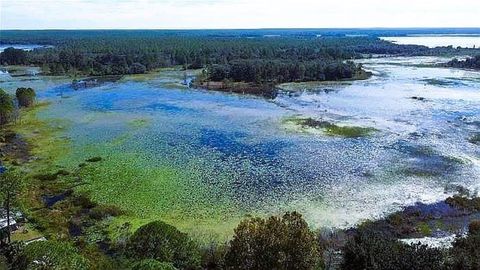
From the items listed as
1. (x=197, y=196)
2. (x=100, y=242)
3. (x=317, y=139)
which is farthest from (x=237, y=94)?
(x=100, y=242)

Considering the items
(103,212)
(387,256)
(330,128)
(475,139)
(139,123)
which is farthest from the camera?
(139,123)

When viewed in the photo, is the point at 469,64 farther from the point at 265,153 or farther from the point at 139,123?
the point at 139,123

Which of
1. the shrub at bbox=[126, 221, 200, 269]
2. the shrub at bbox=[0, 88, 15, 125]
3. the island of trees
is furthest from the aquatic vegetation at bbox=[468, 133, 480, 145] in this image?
the island of trees

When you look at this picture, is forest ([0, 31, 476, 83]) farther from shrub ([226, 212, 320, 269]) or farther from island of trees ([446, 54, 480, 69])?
shrub ([226, 212, 320, 269])

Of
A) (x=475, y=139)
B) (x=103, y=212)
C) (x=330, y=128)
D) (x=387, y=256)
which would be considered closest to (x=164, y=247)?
(x=387, y=256)

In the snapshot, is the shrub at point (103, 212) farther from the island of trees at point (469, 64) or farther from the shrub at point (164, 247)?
the island of trees at point (469, 64)

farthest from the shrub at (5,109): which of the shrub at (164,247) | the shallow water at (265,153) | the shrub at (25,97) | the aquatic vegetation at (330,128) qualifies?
the shrub at (164,247)
